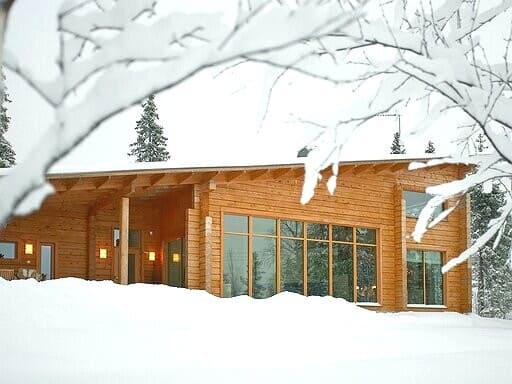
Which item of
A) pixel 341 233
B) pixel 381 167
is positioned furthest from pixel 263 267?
pixel 381 167

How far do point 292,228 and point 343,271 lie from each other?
6.65 ft

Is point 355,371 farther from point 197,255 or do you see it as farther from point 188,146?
point 188,146

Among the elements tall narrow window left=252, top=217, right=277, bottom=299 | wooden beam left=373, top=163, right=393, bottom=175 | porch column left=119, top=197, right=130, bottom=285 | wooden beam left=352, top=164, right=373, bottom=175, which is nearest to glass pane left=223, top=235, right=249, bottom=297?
tall narrow window left=252, top=217, right=277, bottom=299

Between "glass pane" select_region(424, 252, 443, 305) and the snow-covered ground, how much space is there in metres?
6.29

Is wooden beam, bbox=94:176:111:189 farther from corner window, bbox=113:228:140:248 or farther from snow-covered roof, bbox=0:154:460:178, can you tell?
corner window, bbox=113:228:140:248

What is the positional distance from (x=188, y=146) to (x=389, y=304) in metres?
154

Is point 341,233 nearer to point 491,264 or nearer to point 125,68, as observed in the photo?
point 125,68

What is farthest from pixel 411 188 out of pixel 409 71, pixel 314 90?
pixel 409 71

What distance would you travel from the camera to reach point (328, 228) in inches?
654

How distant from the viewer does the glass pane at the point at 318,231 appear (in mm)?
16281

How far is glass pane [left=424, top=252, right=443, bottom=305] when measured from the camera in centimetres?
1844

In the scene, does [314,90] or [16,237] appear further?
[16,237]

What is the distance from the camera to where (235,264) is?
14.9 m

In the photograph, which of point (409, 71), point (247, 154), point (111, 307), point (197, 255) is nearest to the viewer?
point (409, 71)
